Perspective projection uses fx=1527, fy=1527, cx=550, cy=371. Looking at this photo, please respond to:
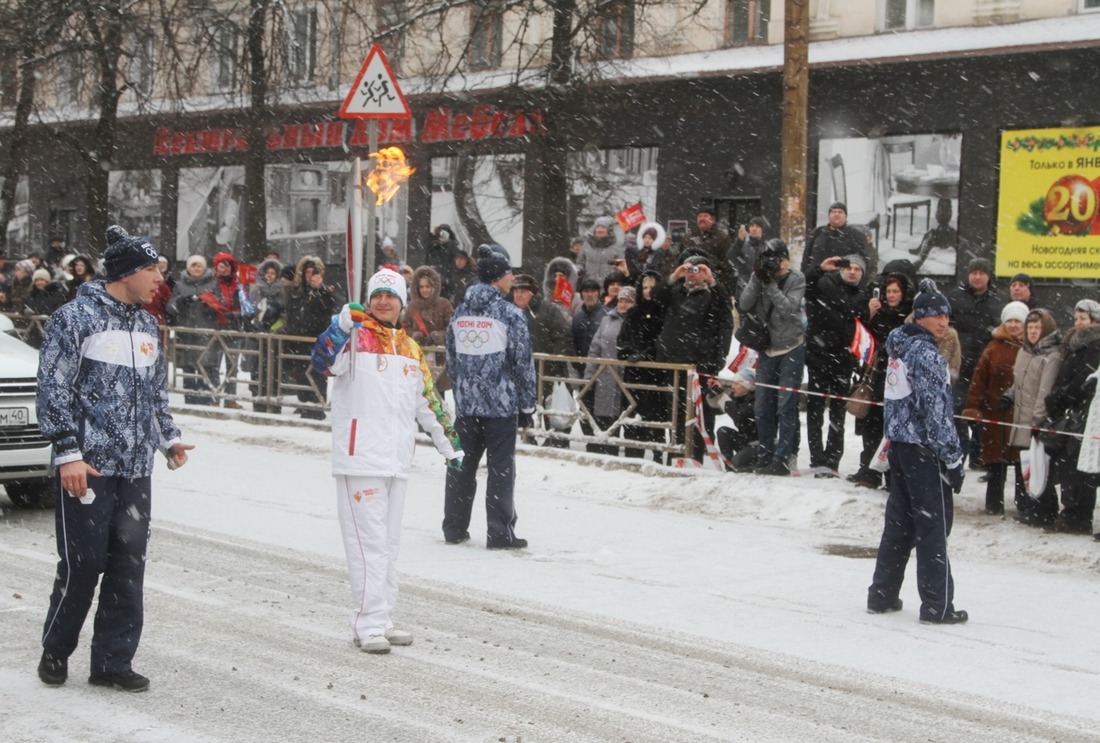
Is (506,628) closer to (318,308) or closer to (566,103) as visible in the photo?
(318,308)

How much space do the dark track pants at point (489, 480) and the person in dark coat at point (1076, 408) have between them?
155 inches

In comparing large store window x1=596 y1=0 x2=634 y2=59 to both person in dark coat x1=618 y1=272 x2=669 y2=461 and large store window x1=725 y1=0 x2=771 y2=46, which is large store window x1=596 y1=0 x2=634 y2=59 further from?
person in dark coat x1=618 y1=272 x2=669 y2=461

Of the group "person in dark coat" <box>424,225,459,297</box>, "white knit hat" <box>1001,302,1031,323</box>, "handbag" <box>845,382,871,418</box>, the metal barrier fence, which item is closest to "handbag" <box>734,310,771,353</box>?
the metal barrier fence

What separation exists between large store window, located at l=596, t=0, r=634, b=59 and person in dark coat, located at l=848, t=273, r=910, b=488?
10012 millimetres

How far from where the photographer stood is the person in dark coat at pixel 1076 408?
35.9ft

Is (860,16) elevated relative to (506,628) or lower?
elevated

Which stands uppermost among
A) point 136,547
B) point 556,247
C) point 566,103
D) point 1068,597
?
point 566,103

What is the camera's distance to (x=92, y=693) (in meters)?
6.39

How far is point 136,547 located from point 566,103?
56.5ft

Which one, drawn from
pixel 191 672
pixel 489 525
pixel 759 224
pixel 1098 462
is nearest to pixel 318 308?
pixel 759 224

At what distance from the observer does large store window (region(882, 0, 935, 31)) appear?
76.5ft

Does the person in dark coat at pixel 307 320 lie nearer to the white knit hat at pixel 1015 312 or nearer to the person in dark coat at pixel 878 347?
the person in dark coat at pixel 878 347

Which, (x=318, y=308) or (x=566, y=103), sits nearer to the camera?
(x=318, y=308)

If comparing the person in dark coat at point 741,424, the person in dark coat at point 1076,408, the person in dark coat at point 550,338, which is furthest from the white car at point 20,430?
the person in dark coat at point 1076,408
